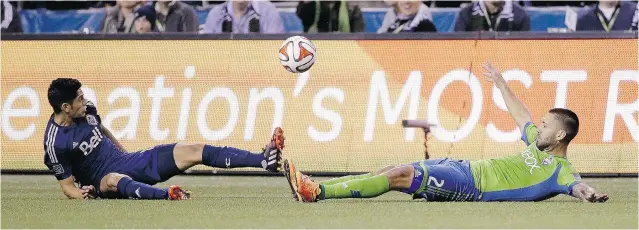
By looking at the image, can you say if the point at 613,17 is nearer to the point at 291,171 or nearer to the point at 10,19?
the point at 291,171

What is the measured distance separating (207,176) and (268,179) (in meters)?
1.07

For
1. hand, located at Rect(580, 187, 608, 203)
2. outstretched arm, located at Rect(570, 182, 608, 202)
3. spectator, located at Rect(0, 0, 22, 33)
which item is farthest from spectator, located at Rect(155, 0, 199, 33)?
hand, located at Rect(580, 187, 608, 203)

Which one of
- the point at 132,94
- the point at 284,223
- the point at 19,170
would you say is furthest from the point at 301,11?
the point at 284,223

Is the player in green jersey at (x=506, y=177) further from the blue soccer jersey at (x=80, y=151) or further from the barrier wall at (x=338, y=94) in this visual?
the barrier wall at (x=338, y=94)

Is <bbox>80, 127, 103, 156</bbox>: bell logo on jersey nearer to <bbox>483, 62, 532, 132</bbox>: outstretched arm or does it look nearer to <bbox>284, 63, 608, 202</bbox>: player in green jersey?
<bbox>284, 63, 608, 202</bbox>: player in green jersey

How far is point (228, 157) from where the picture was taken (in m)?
12.8

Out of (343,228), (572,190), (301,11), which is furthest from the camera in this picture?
(301,11)

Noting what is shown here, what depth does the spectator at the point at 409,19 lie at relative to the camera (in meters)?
18.8

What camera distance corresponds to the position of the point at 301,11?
771 inches

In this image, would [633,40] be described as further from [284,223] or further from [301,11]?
[284,223]

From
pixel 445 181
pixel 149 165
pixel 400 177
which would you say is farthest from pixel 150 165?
pixel 445 181

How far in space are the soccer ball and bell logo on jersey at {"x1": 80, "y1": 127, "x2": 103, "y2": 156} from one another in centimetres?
343

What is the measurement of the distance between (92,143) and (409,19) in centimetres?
709

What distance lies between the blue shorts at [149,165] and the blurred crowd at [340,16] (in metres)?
6.23
